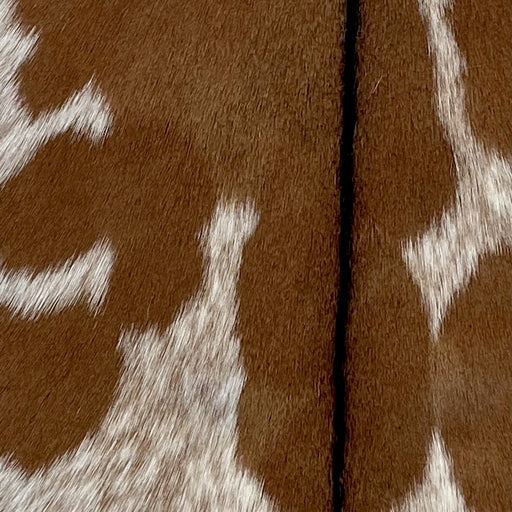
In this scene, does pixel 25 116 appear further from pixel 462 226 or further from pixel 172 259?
pixel 462 226

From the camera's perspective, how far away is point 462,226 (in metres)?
0.39

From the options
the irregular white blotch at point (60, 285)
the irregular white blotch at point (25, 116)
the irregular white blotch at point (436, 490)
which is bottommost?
the irregular white blotch at point (436, 490)

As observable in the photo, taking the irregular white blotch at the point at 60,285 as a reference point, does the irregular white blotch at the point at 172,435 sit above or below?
below

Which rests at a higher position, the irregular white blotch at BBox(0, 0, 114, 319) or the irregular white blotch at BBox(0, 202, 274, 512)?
the irregular white blotch at BBox(0, 0, 114, 319)

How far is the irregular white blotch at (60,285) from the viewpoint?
0.40m

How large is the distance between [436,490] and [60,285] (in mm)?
243

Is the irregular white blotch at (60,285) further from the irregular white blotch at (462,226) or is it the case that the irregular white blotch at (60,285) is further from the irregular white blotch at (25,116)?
the irregular white blotch at (462,226)

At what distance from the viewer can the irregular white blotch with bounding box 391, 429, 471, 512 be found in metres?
0.37

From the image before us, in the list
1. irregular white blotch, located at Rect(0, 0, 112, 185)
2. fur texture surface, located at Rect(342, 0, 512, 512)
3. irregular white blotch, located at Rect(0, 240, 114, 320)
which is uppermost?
irregular white blotch, located at Rect(0, 0, 112, 185)

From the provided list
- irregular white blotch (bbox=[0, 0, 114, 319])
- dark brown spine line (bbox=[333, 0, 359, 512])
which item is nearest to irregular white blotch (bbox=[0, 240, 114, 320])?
irregular white blotch (bbox=[0, 0, 114, 319])

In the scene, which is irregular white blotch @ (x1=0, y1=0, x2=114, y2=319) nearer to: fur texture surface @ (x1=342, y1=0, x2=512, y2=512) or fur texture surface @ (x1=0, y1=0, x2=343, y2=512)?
fur texture surface @ (x1=0, y1=0, x2=343, y2=512)

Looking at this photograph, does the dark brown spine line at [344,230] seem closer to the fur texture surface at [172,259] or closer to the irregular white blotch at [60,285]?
the fur texture surface at [172,259]

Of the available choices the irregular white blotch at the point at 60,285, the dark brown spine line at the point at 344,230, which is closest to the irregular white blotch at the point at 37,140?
the irregular white blotch at the point at 60,285

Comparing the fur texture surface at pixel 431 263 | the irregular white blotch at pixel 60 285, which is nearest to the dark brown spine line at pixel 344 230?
the fur texture surface at pixel 431 263
